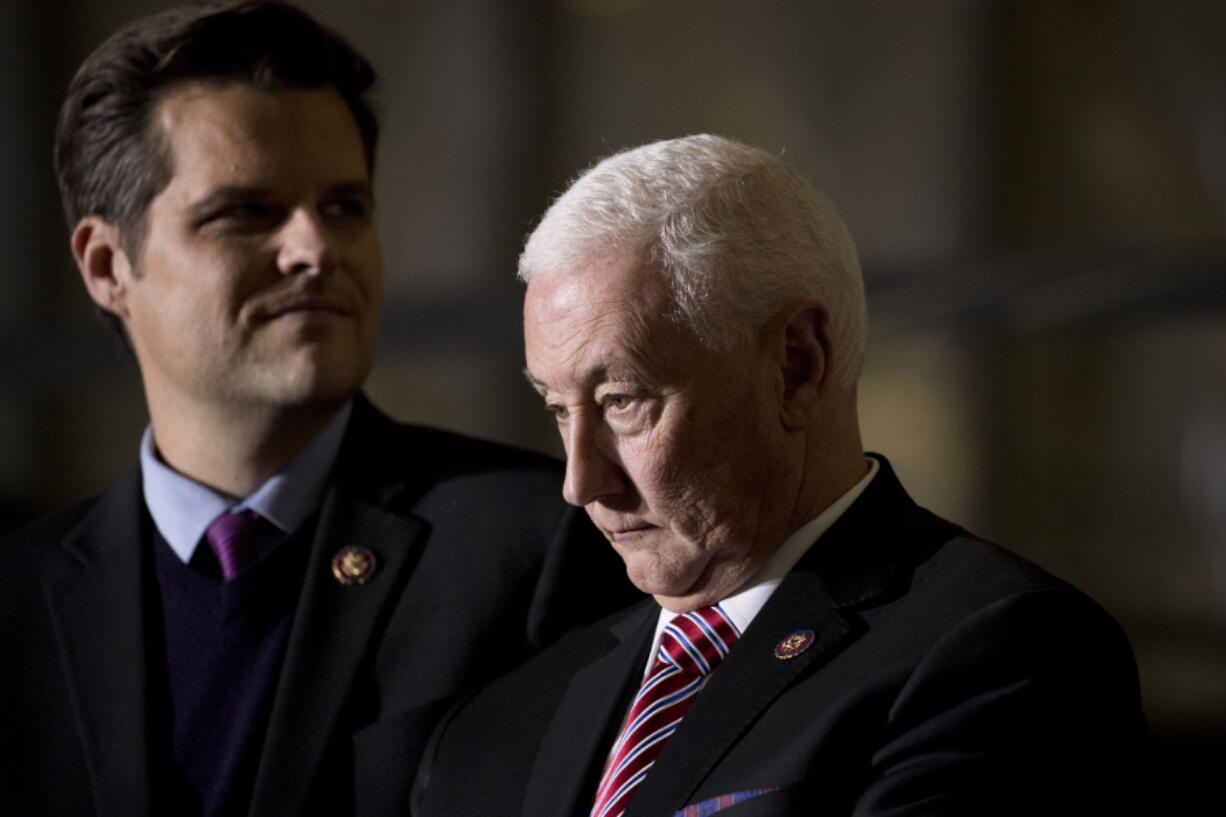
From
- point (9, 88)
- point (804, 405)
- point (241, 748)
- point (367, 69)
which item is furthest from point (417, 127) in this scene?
point (804, 405)

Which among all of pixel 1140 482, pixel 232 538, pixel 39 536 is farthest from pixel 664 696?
pixel 1140 482

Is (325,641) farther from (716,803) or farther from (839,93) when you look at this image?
(839,93)

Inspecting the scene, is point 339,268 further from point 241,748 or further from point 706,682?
point 706,682

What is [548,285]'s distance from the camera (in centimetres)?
176

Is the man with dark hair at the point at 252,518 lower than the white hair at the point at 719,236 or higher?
lower

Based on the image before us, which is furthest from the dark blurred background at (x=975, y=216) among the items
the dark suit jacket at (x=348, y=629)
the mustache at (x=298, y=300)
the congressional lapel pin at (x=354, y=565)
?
the mustache at (x=298, y=300)

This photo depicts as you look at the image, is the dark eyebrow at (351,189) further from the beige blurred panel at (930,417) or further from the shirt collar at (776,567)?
the beige blurred panel at (930,417)

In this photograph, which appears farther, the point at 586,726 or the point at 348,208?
the point at 348,208

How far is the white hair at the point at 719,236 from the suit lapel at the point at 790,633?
0.55 feet

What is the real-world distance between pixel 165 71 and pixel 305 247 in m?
0.37

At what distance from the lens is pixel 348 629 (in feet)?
7.28

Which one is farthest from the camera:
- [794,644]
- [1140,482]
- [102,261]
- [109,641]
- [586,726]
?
[1140,482]

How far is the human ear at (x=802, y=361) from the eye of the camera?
1.73 meters

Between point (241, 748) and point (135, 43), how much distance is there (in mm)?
1056
